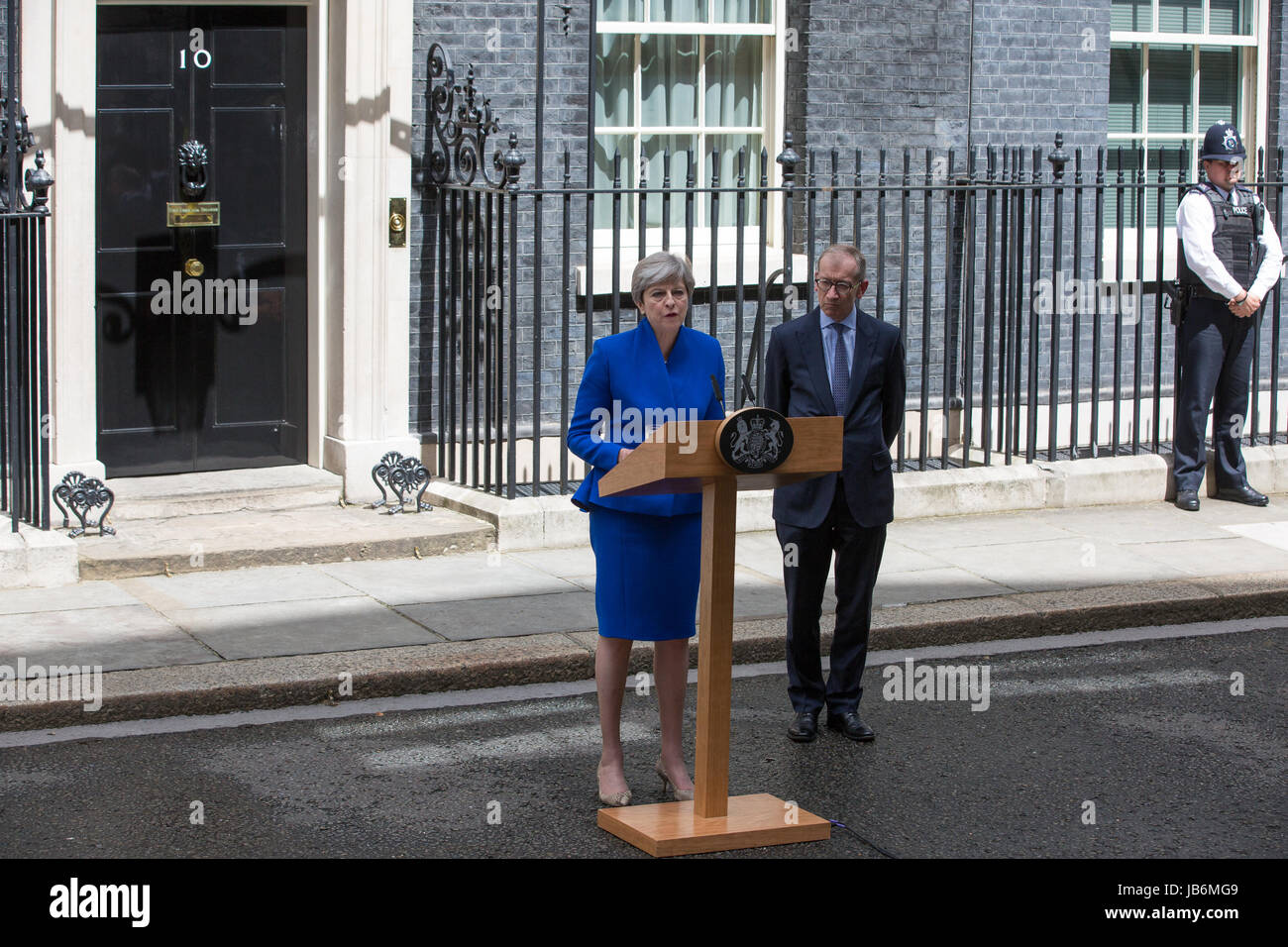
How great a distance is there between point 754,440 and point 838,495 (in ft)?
4.01

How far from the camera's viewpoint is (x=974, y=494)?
10047 millimetres

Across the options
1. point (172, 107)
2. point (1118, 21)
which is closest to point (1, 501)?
point (172, 107)

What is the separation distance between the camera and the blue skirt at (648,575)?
548 cm

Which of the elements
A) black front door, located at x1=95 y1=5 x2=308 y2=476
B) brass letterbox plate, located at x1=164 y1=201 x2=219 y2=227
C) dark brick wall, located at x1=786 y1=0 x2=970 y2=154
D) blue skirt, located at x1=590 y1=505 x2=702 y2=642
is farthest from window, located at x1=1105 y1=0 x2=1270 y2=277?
blue skirt, located at x1=590 y1=505 x2=702 y2=642

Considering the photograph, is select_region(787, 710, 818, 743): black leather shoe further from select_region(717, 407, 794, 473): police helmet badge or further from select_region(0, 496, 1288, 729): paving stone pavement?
select_region(717, 407, 794, 473): police helmet badge

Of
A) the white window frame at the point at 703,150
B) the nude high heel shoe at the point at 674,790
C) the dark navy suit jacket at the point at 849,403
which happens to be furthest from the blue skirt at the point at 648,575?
the white window frame at the point at 703,150

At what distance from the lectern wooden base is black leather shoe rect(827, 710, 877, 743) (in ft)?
2.98

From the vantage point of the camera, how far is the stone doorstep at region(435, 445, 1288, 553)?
902cm

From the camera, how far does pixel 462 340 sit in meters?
9.62

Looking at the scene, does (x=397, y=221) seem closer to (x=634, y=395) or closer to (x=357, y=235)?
(x=357, y=235)

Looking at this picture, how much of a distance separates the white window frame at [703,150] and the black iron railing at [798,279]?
25mm

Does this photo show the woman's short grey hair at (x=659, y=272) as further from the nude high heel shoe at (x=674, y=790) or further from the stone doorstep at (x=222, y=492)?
the stone doorstep at (x=222, y=492)
